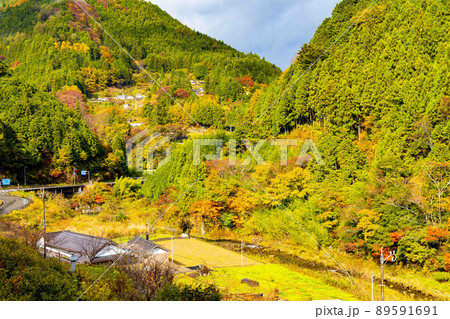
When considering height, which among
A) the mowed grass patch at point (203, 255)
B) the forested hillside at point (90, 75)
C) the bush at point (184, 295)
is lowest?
the mowed grass patch at point (203, 255)

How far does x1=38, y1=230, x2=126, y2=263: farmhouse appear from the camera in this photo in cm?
1473

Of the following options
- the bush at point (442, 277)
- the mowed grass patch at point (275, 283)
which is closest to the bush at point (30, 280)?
the mowed grass patch at point (275, 283)

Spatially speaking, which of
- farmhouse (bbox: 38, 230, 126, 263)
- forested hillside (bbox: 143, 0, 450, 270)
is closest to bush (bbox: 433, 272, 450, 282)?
forested hillside (bbox: 143, 0, 450, 270)

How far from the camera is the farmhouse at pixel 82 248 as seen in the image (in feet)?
48.3

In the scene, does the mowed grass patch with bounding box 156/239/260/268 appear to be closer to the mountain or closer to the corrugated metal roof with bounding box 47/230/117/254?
the corrugated metal roof with bounding box 47/230/117/254

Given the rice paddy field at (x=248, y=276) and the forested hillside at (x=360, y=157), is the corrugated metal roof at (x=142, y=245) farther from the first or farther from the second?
the forested hillside at (x=360, y=157)

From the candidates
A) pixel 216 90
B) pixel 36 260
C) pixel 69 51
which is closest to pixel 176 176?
pixel 36 260

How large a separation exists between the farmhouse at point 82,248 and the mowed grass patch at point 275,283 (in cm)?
361

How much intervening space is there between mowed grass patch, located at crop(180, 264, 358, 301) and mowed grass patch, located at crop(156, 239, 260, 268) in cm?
99

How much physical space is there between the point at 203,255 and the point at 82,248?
5.93 meters

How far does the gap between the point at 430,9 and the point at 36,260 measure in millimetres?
24627

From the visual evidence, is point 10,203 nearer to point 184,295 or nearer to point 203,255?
point 203,255

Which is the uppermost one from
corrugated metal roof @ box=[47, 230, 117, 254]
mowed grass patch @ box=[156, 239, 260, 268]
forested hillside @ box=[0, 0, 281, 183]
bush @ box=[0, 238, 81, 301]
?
forested hillside @ box=[0, 0, 281, 183]

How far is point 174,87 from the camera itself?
7125 cm
